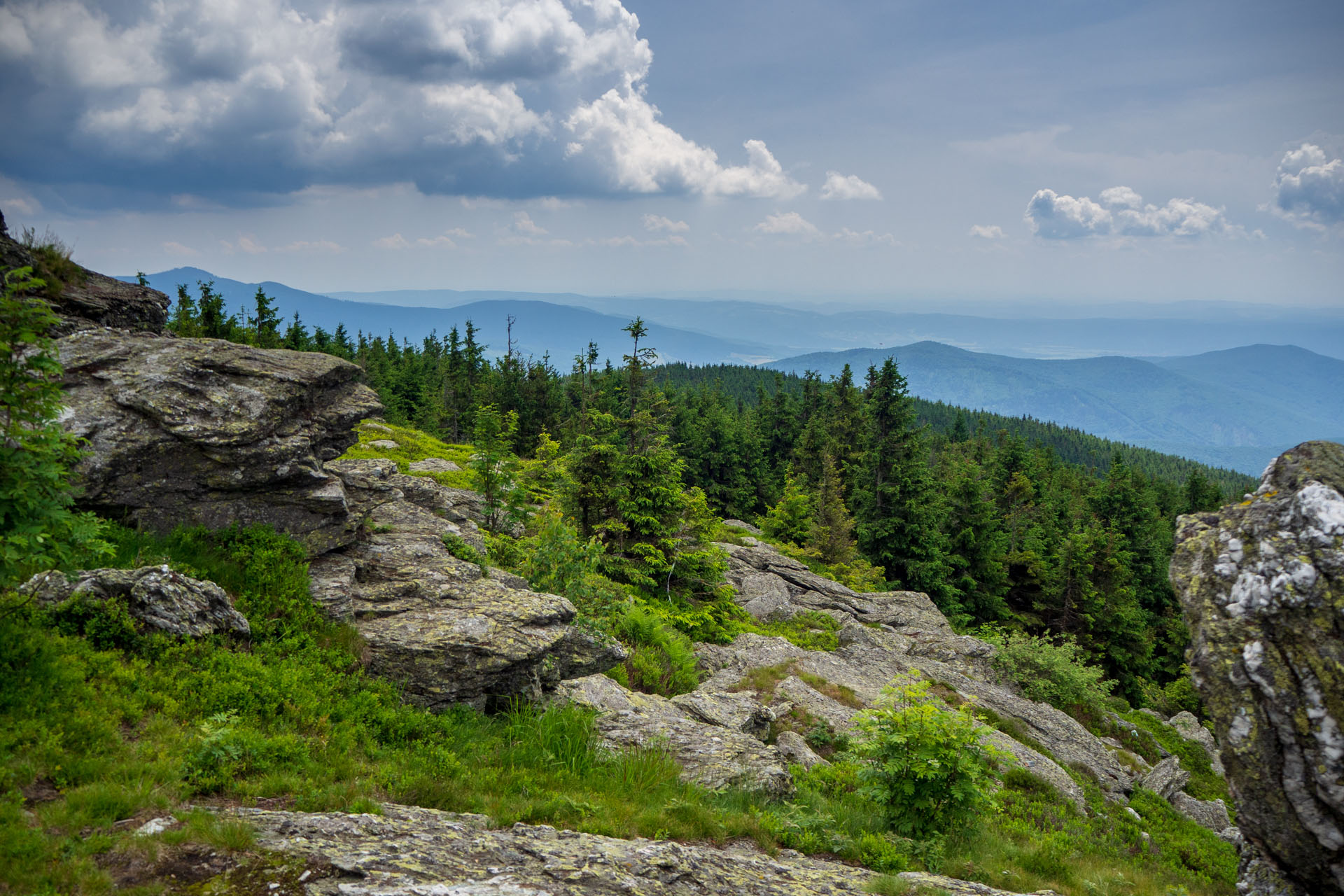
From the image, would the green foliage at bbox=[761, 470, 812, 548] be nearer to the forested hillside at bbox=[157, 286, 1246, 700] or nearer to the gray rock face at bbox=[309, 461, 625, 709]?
the forested hillside at bbox=[157, 286, 1246, 700]

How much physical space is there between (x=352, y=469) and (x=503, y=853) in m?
11.2

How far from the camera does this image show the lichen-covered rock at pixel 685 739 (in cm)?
924

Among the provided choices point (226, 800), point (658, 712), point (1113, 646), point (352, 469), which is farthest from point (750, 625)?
point (1113, 646)

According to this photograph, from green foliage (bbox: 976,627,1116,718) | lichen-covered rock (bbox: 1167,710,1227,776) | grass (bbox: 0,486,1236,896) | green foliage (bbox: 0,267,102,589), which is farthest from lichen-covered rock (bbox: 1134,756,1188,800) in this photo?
green foliage (bbox: 0,267,102,589)

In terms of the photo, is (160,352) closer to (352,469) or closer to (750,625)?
(352,469)

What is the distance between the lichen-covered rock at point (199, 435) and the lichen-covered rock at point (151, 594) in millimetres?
1849

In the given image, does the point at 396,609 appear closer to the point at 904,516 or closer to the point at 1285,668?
the point at 1285,668

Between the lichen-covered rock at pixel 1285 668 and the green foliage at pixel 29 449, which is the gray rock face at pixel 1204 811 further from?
the green foliage at pixel 29 449

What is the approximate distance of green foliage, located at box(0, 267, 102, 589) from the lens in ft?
18.4

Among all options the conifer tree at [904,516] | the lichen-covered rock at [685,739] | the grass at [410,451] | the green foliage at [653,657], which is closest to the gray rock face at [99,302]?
the grass at [410,451]

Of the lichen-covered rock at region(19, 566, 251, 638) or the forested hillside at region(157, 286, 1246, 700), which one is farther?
the forested hillside at region(157, 286, 1246, 700)

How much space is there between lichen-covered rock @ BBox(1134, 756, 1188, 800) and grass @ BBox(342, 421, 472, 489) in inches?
1005

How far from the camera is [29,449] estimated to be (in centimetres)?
579

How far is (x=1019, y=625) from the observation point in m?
42.8
